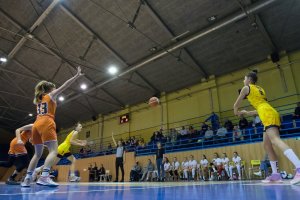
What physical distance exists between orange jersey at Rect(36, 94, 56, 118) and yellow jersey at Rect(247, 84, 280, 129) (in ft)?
10.6

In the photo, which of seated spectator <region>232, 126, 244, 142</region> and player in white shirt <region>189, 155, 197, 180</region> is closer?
seated spectator <region>232, 126, 244, 142</region>

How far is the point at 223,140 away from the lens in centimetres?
1172

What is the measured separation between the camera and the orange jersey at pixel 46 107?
3885 millimetres

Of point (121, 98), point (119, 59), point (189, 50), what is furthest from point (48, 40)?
point (189, 50)

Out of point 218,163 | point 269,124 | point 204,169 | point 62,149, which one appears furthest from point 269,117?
point 204,169

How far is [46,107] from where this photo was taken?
153 inches

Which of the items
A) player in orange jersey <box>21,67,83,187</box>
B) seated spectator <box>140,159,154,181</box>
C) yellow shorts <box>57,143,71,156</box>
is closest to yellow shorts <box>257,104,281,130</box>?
player in orange jersey <box>21,67,83,187</box>

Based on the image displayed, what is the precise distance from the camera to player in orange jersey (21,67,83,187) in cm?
371

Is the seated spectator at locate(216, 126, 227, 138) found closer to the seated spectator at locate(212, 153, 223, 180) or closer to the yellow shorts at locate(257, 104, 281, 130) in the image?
the seated spectator at locate(212, 153, 223, 180)

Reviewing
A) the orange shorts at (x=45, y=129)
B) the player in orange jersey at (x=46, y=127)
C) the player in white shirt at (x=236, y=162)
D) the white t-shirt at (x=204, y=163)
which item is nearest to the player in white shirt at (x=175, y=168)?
the white t-shirt at (x=204, y=163)

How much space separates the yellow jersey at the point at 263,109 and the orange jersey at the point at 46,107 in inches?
127

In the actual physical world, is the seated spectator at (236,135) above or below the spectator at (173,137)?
below

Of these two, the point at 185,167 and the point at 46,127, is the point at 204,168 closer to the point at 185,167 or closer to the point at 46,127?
the point at 185,167

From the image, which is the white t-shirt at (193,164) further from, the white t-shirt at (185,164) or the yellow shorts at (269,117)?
the yellow shorts at (269,117)
